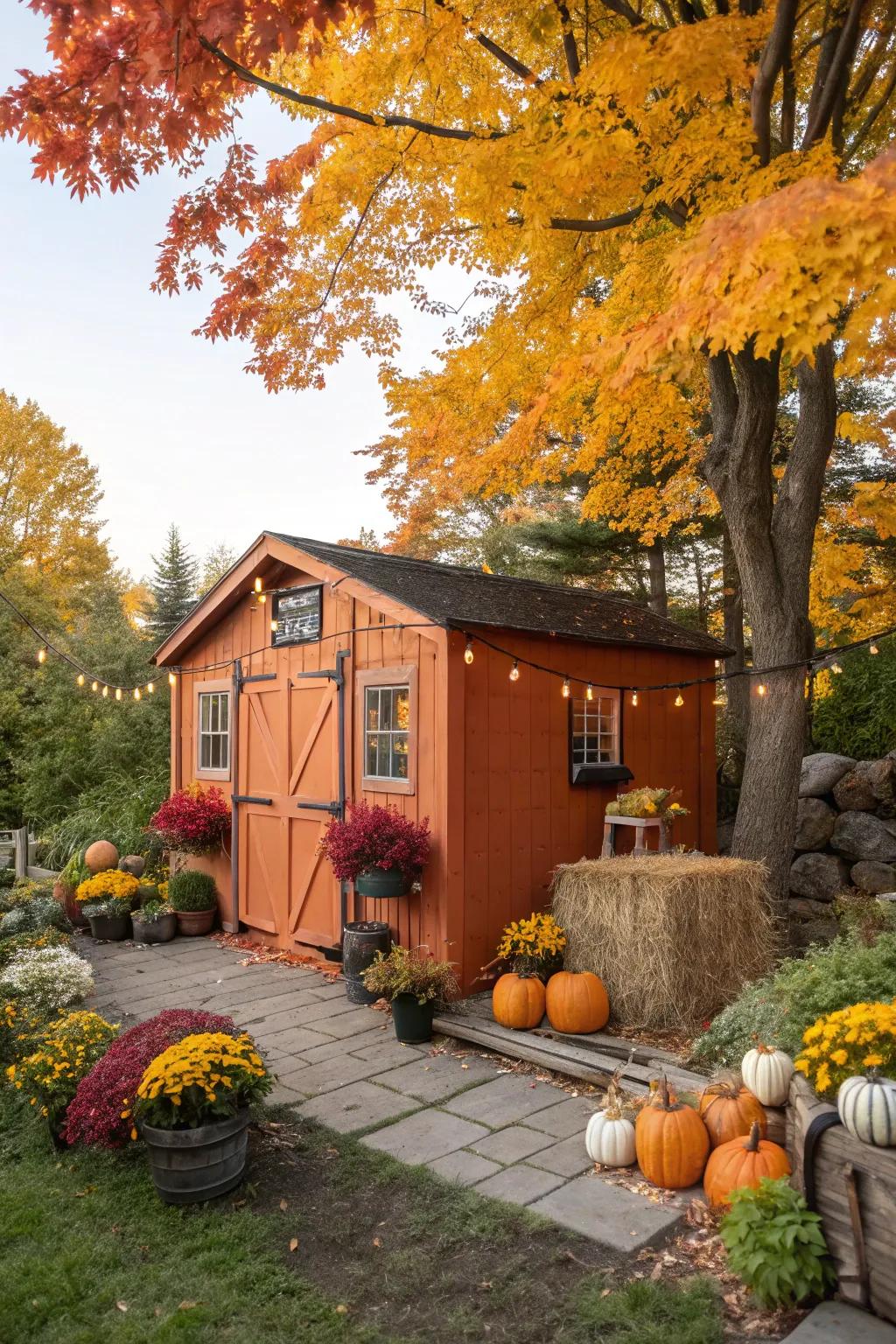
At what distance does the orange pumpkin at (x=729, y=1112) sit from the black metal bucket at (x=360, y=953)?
10.3 ft

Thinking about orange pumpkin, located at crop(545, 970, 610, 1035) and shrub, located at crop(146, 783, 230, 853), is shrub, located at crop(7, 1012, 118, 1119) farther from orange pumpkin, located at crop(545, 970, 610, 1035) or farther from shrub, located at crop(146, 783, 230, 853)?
shrub, located at crop(146, 783, 230, 853)

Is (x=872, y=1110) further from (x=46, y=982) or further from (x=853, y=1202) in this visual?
(x=46, y=982)

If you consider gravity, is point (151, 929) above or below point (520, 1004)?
below

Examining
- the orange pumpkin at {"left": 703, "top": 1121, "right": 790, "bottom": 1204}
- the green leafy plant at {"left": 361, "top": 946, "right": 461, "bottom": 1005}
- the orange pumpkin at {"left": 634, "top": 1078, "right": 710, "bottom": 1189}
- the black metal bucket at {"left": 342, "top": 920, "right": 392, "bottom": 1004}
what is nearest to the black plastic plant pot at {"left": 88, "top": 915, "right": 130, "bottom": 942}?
the black metal bucket at {"left": 342, "top": 920, "right": 392, "bottom": 1004}

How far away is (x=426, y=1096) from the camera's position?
199 inches

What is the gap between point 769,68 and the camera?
5809 mm

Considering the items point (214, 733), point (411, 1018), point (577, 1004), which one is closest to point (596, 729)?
point (577, 1004)

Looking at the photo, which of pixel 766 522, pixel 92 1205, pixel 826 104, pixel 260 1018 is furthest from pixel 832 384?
pixel 92 1205

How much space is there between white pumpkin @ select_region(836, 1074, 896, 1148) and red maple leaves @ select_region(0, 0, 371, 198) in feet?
15.3

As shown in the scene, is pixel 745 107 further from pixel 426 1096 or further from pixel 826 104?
pixel 426 1096

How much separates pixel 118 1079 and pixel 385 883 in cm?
261

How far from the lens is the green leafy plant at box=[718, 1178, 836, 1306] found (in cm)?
303

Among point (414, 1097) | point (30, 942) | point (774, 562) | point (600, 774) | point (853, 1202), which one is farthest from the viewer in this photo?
point (600, 774)

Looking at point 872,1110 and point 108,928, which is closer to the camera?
point 872,1110
